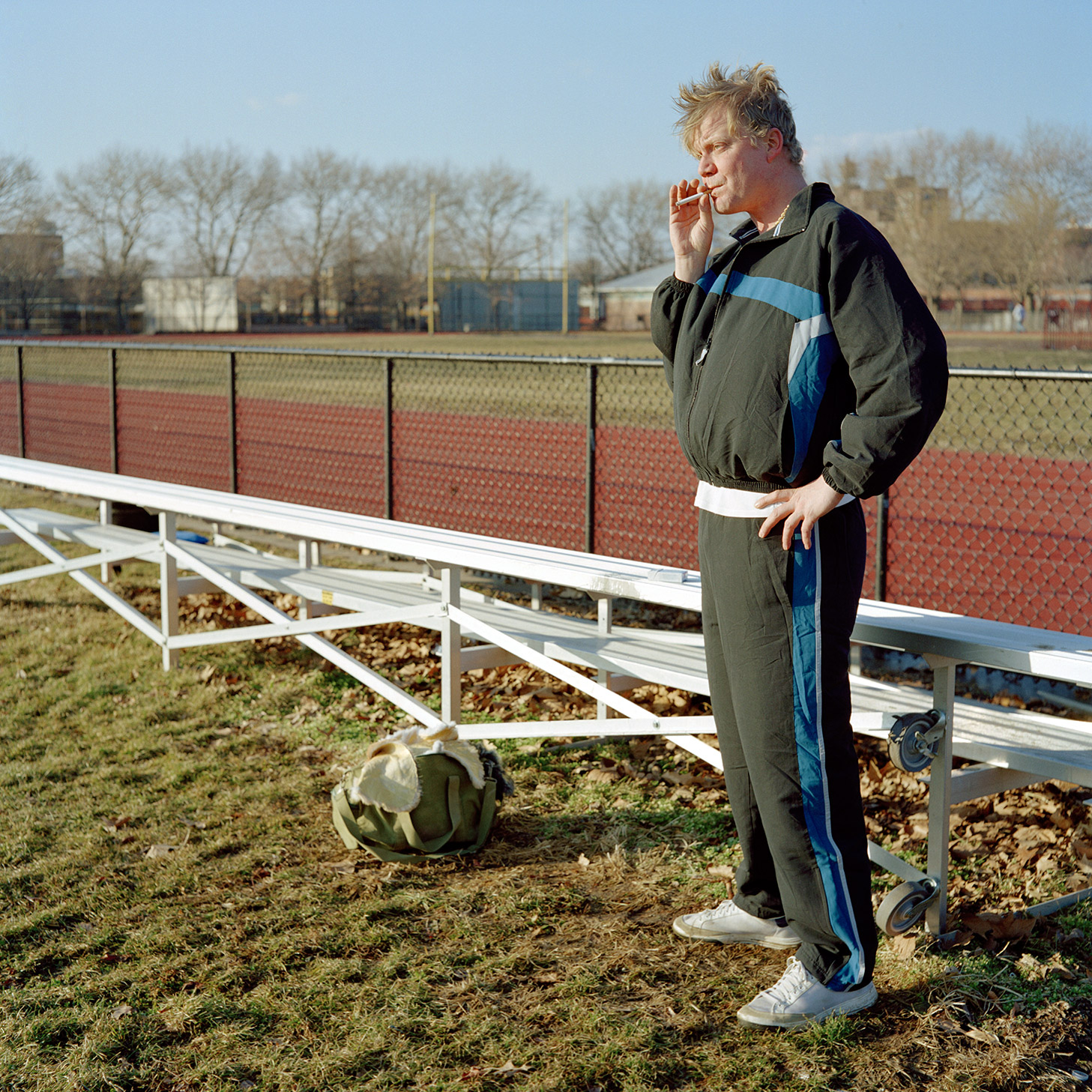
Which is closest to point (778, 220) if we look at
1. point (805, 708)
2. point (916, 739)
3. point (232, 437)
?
point (805, 708)

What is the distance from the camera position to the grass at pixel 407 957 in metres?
2.88

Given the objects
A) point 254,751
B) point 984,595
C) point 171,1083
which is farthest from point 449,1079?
point 984,595

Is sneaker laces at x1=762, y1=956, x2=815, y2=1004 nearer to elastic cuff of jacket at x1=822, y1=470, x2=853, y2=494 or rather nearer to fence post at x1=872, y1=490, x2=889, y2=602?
elastic cuff of jacket at x1=822, y1=470, x2=853, y2=494

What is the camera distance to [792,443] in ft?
9.10

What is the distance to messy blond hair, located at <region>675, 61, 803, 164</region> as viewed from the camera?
2.82 meters

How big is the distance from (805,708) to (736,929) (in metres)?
0.91

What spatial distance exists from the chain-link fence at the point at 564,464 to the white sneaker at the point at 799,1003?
9.69 ft

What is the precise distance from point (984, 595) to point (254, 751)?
5178 millimetres

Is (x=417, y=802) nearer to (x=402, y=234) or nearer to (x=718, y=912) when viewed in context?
(x=718, y=912)

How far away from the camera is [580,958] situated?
3418 millimetres

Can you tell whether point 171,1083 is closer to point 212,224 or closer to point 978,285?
point 978,285

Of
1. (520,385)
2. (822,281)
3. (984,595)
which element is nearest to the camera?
(822,281)

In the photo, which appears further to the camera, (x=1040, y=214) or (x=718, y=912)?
(x=1040, y=214)

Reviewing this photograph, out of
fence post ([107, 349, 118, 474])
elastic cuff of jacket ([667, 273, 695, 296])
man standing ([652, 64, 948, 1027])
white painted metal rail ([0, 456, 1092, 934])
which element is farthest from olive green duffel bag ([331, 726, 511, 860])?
fence post ([107, 349, 118, 474])
